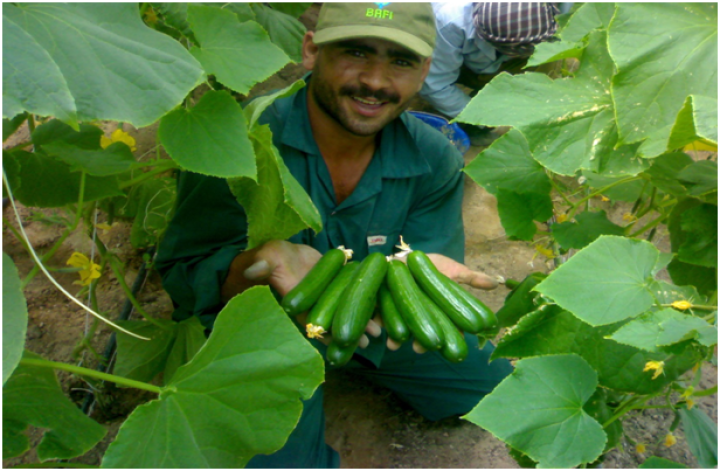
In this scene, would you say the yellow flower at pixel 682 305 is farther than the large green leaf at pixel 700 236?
No

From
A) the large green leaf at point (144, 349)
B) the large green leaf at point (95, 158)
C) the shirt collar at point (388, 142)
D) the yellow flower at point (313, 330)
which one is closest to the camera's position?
the large green leaf at point (95, 158)

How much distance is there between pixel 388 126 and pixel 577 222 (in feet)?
4.09

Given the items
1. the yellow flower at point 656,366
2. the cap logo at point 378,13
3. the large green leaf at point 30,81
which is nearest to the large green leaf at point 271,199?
the large green leaf at point 30,81

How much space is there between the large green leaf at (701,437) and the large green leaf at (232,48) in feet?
5.37

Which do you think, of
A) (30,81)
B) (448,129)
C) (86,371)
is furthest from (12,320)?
(448,129)

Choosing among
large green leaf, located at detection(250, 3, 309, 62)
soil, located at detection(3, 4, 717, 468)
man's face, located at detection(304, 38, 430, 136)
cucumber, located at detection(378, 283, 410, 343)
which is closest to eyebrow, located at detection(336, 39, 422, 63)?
man's face, located at detection(304, 38, 430, 136)

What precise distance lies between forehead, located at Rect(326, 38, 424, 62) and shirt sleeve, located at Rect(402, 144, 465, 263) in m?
0.70

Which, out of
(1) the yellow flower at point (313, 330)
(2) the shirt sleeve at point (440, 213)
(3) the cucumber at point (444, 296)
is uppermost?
(1) the yellow flower at point (313, 330)

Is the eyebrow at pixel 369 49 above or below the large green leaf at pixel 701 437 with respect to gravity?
above

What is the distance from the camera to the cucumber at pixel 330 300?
6.97ft

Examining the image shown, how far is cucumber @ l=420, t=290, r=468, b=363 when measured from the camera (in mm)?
2152

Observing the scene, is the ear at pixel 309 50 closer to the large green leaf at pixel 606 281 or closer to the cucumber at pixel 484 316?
the cucumber at pixel 484 316

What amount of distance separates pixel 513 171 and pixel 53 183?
5.32ft

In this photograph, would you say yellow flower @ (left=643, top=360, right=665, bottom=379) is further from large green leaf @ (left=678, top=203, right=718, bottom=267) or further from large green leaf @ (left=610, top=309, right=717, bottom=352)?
large green leaf @ (left=678, top=203, right=718, bottom=267)
